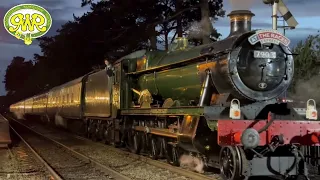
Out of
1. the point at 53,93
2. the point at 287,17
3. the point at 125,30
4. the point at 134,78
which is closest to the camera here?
the point at 287,17

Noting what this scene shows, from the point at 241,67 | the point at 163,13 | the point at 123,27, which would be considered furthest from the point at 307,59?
the point at 123,27

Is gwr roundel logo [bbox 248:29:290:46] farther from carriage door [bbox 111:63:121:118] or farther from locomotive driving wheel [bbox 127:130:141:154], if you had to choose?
carriage door [bbox 111:63:121:118]

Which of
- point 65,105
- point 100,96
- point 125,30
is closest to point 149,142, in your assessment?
point 100,96

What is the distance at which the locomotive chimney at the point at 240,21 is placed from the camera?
935cm

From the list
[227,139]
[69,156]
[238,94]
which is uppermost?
[238,94]

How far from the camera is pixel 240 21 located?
9.38 m

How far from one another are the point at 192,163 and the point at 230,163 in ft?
9.78

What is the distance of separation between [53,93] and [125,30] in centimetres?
718

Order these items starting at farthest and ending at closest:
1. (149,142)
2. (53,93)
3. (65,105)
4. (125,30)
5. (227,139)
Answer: (53,93), (125,30), (65,105), (149,142), (227,139)

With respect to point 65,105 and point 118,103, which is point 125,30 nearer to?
point 65,105

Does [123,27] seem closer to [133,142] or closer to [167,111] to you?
[133,142]

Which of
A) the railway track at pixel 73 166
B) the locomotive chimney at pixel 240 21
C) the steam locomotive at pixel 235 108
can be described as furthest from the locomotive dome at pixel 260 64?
the railway track at pixel 73 166

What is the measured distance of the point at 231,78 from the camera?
845 cm

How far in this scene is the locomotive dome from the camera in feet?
27.8
